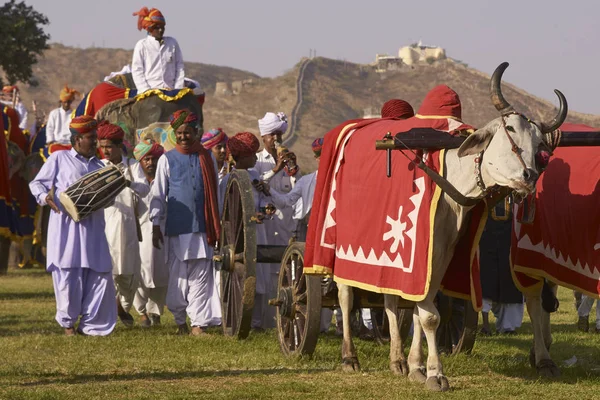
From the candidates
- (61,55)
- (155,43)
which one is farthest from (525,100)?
(155,43)

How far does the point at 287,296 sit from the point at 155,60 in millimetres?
7272

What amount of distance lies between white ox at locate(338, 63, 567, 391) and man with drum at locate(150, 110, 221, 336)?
413 centimetres

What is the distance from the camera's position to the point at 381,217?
29.8 ft

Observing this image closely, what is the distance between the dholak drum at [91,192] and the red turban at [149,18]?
4.83m

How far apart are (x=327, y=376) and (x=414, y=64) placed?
116674mm

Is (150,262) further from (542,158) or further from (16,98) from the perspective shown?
(16,98)

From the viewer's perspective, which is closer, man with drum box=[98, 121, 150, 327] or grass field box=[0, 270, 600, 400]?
grass field box=[0, 270, 600, 400]

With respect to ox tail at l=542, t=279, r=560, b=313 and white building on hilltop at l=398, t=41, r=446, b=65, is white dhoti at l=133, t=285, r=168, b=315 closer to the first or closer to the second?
ox tail at l=542, t=279, r=560, b=313

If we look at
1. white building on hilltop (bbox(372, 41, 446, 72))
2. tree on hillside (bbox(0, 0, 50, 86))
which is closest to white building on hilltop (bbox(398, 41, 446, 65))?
white building on hilltop (bbox(372, 41, 446, 72))

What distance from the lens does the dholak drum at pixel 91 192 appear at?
1257 centimetres

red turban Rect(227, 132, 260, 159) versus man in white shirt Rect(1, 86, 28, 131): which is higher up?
man in white shirt Rect(1, 86, 28, 131)

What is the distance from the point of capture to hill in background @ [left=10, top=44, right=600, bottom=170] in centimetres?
9144

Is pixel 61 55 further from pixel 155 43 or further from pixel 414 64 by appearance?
pixel 155 43

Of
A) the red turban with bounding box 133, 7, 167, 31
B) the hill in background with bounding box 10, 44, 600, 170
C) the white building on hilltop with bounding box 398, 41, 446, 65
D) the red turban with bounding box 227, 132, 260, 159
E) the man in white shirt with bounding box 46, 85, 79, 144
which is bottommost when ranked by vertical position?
the red turban with bounding box 227, 132, 260, 159
